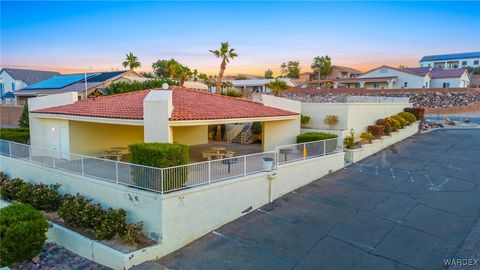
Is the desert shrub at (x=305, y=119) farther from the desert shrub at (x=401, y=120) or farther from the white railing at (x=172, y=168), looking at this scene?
the desert shrub at (x=401, y=120)

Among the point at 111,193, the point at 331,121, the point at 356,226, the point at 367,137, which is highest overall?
the point at 331,121

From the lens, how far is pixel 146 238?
408 inches

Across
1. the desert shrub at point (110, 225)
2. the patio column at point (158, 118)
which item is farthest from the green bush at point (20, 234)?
the patio column at point (158, 118)

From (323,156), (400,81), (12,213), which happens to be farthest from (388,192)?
(400,81)

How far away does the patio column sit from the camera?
1229 cm

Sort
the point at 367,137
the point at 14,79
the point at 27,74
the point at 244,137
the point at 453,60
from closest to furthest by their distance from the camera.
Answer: the point at 367,137 → the point at 244,137 → the point at 14,79 → the point at 27,74 → the point at 453,60

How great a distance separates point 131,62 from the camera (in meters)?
55.2

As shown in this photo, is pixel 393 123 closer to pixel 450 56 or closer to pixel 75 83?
pixel 75 83

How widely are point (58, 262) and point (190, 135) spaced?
44.0 feet

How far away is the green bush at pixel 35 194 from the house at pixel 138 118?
1.81 metres

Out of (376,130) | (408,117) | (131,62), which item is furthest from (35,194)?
(131,62)

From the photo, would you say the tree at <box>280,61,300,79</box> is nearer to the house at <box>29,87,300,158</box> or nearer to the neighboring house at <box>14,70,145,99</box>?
the neighboring house at <box>14,70,145,99</box>

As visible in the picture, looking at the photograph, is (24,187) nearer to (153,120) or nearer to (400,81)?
(153,120)

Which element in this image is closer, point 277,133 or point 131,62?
point 277,133
